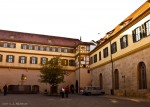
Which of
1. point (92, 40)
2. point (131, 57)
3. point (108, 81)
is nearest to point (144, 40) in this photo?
point (131, 57)

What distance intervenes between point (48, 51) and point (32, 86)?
8.65 metres

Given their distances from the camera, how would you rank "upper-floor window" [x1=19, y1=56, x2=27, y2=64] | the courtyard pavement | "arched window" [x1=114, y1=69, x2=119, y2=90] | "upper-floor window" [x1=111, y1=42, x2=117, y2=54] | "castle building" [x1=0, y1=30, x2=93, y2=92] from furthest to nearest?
"upper-floor window" [x1=19, y1=56, x2=27, y2=64] → "castle building" [x1=0, y1=30, x2=93, y2=92] → "upper-floor window" [x1=111, y1=42, x2=117, y2=54] → "arched window" [x1=114, y1=69, x2=119, y2=90] → the courtyard pavement

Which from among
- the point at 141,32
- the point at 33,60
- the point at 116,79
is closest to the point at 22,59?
the point at 33,60

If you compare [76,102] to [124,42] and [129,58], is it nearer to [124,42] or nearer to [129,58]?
[129,58]

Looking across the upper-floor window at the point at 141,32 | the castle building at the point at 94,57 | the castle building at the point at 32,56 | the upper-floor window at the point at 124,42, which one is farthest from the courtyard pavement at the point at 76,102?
the castle building at the point at 32,56

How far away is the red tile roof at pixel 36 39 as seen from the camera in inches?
1874

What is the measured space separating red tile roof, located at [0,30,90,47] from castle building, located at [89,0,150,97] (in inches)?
528

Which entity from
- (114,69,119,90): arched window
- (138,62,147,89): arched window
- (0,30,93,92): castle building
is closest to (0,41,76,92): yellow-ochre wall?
(0,30,93,92): castle building

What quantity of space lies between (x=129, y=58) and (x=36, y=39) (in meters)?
27.9

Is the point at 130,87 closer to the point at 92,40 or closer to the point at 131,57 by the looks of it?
the point at 131,57

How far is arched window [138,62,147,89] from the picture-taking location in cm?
2472

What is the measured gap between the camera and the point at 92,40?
166 ft

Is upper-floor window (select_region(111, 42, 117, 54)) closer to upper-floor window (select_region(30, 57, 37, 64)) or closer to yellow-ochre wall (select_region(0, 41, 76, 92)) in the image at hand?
yellow-ochre wall (select_region(0, 41, 76, 92))

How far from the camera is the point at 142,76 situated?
2520 cm
